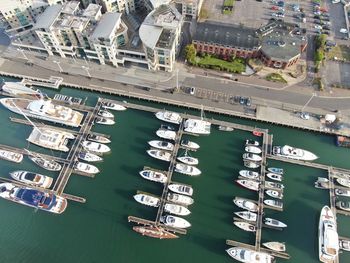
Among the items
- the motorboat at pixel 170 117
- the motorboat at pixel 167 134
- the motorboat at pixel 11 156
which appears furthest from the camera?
the motorboat at pixel 170 117

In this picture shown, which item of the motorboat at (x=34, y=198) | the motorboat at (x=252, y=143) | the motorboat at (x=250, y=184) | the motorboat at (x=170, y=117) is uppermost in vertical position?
→ the motorboat at (x=170, y=117)

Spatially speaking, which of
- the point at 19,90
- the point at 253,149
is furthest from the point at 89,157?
the point at 253,149

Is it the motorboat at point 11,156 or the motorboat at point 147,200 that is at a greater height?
the motorboat at point 11,156

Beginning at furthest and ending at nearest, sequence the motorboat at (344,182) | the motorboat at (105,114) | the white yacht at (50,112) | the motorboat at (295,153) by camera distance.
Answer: the motorboat at (105,114) → the white yacht at (50,112) → the motorboat at (295,153) → the motorboat at (344,182)

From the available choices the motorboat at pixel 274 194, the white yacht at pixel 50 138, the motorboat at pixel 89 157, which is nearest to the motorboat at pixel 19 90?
the white yacht at pixel 50 138

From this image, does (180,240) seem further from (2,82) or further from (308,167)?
(2,82)

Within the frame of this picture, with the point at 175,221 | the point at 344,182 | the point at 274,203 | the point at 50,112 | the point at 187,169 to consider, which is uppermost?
the point at 50,112

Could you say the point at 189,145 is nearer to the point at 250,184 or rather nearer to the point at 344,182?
the point at 250,184

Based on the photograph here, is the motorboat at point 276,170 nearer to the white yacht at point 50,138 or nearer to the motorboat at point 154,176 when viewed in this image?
the motorboat at point 154,176
